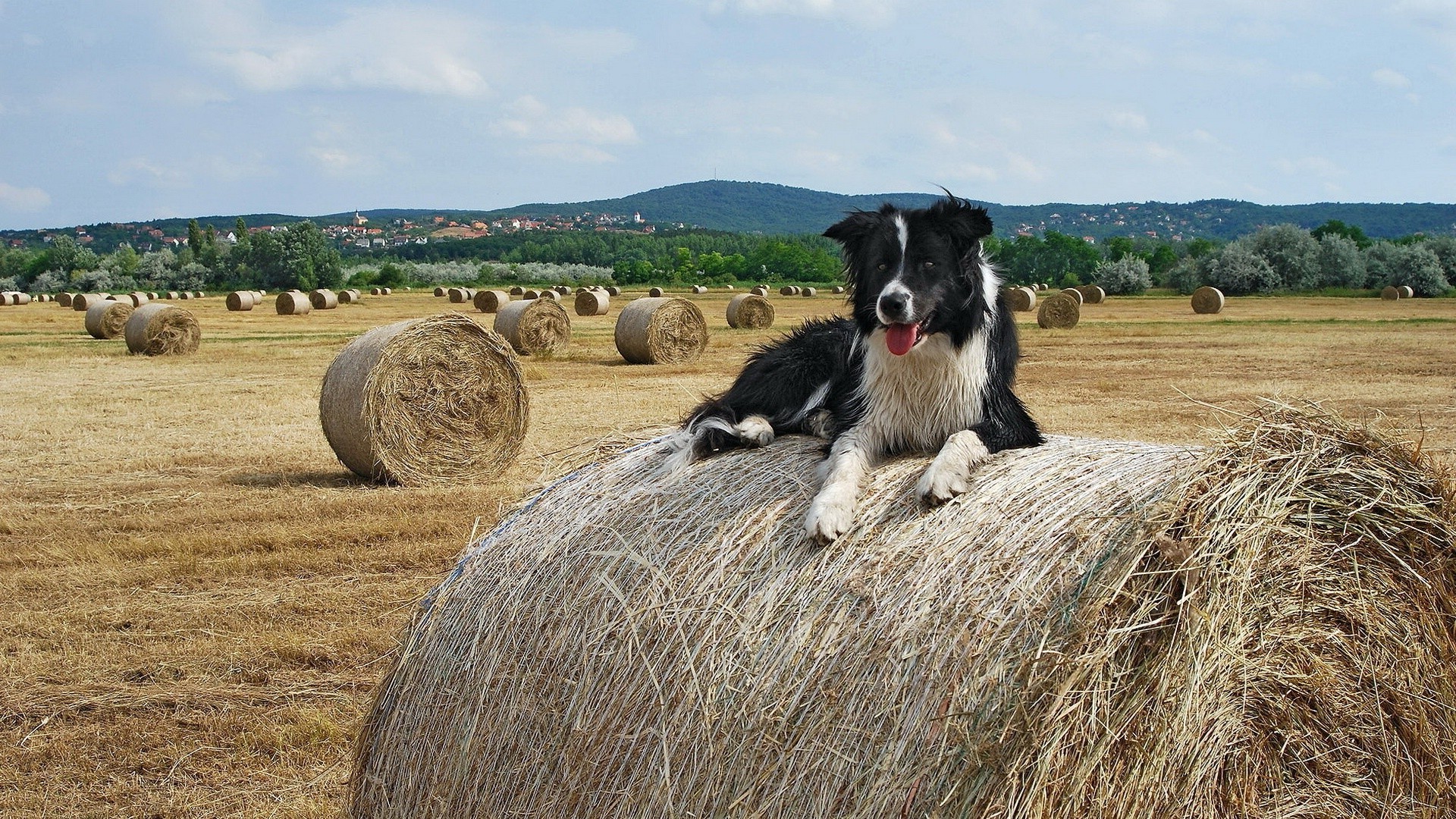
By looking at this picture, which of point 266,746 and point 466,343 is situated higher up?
point 466,343

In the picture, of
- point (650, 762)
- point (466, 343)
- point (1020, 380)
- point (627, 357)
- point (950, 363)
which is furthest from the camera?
point (627, 357)

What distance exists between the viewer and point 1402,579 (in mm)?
3172

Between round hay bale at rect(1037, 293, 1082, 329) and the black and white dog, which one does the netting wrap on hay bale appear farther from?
round hay bale at rect(1037, 293, 1082, 329)

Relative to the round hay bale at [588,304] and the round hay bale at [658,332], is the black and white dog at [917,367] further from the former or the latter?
the round hay bale at [588,304]

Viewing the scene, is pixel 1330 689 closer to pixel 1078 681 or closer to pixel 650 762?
pixel 1078 681

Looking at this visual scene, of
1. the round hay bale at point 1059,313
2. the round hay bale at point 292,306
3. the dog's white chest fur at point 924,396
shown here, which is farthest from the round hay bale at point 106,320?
the dog's white chest fur at point 924,396

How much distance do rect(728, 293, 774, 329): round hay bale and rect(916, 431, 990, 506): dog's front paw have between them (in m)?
27.0

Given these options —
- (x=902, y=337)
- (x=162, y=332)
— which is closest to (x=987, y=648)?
(x=902, y=337)

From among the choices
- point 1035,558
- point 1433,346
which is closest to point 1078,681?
point 1035,558

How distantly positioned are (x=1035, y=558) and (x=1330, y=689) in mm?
927

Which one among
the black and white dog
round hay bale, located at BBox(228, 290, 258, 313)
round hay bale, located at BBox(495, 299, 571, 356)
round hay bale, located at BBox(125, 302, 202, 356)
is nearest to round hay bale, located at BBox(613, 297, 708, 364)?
round hay bale, located at BBox(495, 299, 571, 356)

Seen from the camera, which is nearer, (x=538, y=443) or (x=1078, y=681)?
(x=1078, y=681)

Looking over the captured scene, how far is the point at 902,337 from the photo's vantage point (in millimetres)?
3518

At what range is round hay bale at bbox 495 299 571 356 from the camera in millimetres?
22344
